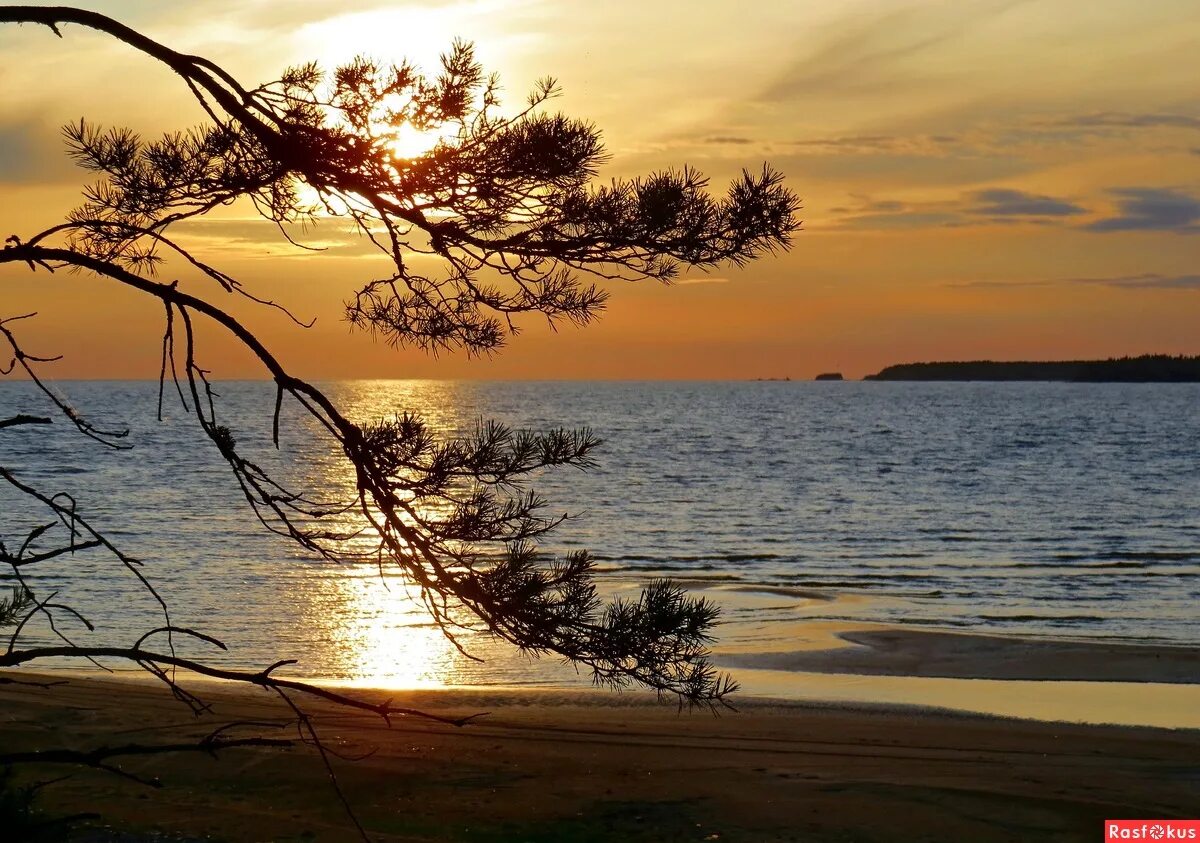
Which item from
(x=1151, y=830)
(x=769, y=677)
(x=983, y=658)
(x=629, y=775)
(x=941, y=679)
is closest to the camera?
(x=1151, y=830)

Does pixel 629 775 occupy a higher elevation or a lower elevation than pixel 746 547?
higher

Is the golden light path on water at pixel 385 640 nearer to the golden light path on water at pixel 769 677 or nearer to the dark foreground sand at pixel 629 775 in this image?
the golden light path on water at pixel 769 677

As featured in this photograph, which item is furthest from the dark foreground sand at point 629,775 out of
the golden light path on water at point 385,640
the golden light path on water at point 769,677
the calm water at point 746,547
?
the calm water at point 746,547

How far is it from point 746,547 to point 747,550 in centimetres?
58

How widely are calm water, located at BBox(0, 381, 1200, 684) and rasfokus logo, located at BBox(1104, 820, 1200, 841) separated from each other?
208 inches

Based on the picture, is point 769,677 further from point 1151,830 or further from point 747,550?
point 747,550

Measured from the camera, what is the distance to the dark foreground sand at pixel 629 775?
292 inches

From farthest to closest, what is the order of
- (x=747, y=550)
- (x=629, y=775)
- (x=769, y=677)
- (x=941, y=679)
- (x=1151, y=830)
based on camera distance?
1. (x=747, y=550)
2. (x=941, y=679)
3. (x=769, y=677)
4. (x=629, y=775)
5. (x=1151, y=830)

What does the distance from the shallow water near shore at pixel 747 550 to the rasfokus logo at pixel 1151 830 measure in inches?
188

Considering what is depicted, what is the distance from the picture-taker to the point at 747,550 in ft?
88.2

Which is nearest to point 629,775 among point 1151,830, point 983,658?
point 1151,830

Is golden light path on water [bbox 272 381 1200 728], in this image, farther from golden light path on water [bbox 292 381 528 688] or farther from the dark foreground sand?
the dark foreground sand

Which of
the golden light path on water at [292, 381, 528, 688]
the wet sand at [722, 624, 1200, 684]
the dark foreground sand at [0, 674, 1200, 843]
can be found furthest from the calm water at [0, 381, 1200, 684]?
the dark foreground sand at [0, 674, 1200, 843]

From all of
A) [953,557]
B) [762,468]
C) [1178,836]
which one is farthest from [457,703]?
[762,468]
